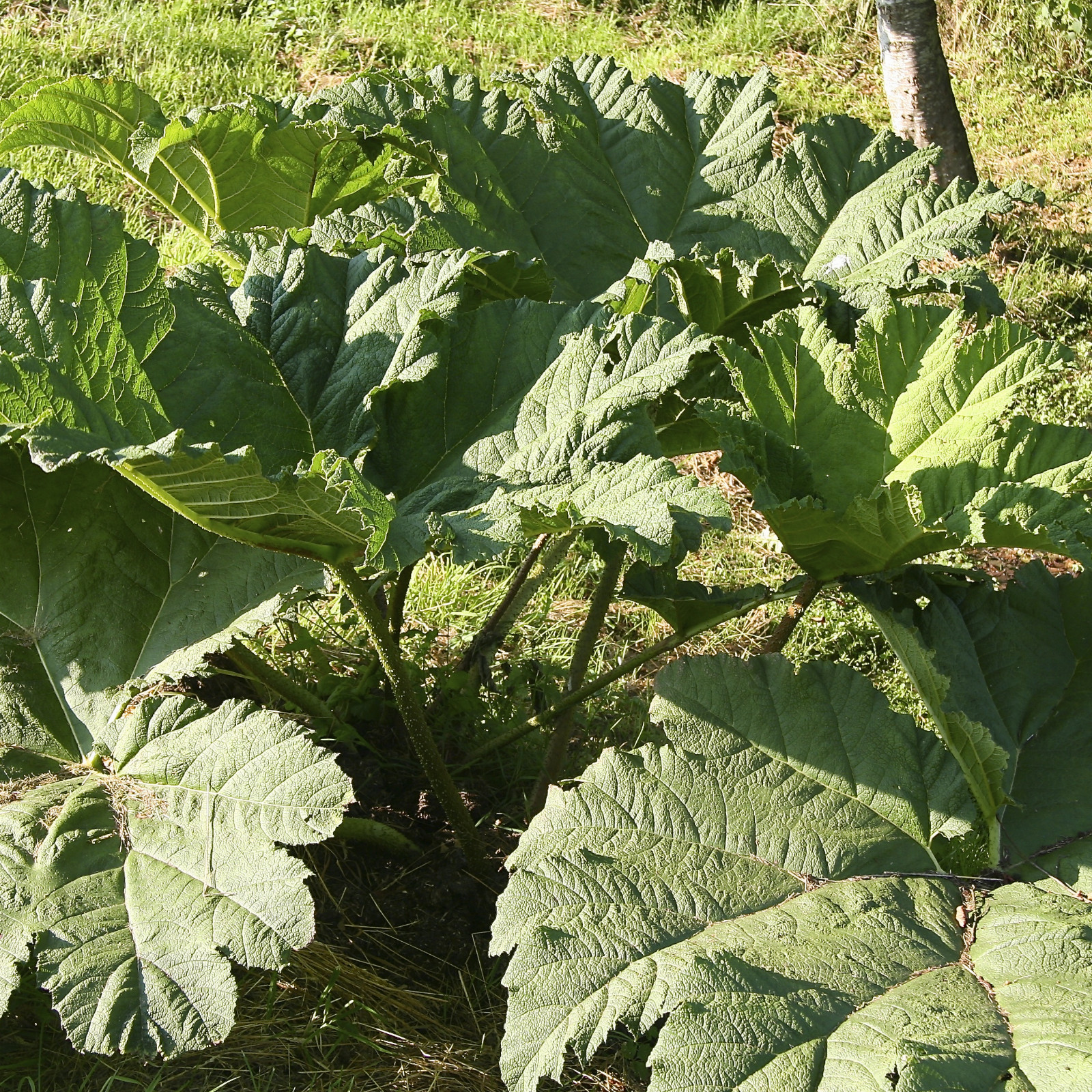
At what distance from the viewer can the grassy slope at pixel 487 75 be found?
227 cm

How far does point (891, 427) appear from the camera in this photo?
2084 mm

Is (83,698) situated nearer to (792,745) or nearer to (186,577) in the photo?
(186,577)

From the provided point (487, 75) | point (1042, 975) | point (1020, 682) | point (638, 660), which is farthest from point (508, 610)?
point (487, 75)

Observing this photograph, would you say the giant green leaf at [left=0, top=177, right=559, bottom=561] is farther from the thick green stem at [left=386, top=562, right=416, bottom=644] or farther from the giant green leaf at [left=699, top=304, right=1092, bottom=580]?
the giant green leaf at [left=699, top=304, right=1092, bottom=580]

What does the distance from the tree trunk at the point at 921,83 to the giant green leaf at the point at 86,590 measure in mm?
3687

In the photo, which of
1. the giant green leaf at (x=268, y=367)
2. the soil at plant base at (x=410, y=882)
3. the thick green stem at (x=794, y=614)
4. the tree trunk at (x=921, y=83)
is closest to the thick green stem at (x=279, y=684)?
the soil at plant base at (x=410, y=882)

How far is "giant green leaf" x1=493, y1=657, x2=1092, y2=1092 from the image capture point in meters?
1.51

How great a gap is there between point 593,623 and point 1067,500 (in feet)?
3.03

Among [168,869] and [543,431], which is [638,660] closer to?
[543,431]

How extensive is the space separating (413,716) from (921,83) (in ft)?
12.5

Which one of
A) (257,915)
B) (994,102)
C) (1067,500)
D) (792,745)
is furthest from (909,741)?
(994,102)

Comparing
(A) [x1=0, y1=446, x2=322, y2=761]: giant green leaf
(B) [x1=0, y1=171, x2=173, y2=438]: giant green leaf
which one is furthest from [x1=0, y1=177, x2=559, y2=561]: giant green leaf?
(A) [x1=0, y1=446, x2=322, y2=761]: giant green leaf

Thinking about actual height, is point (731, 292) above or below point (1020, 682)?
above

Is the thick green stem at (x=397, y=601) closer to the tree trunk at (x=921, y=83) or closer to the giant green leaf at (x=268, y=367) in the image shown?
the giant green leaf at (x=268, y=367)
